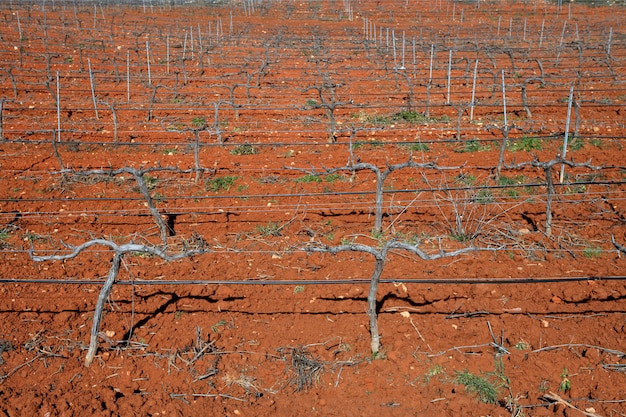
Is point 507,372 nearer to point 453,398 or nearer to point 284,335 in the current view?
point 453,398

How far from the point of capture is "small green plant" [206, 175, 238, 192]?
8680 mm

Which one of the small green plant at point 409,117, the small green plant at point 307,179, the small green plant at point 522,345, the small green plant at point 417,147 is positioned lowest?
the small green plant at point 522,345

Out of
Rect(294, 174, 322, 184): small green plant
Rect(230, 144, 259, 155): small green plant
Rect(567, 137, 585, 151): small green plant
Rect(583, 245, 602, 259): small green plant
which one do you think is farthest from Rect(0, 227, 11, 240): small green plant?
Rect(567, 137, 585, 151): small green plant

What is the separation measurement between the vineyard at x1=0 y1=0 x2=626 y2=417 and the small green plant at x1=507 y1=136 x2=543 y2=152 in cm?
13

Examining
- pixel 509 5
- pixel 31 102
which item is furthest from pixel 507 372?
pixel 509 5

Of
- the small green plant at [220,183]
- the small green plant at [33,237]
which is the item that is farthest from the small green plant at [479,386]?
the small green plant at [33,237]

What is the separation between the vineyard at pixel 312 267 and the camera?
459 centimetres

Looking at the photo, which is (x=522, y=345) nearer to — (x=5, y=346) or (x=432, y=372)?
(x=432, y=372)

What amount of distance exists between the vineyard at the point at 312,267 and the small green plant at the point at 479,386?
19 mm

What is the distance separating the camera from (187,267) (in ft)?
20.7

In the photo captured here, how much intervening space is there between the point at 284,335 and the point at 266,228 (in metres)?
2.26

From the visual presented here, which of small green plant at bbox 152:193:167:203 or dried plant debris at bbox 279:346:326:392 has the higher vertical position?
small green plant at bbox 152:193:167:203

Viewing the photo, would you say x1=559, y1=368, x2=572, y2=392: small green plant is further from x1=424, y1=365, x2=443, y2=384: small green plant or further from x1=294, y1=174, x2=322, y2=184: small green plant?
x1=294, y1=174, x2=322, y2=184: small green plant

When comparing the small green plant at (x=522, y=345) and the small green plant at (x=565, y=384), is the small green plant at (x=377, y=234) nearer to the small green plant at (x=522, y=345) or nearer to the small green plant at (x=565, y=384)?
the small green plant at (x=522, y=345)
